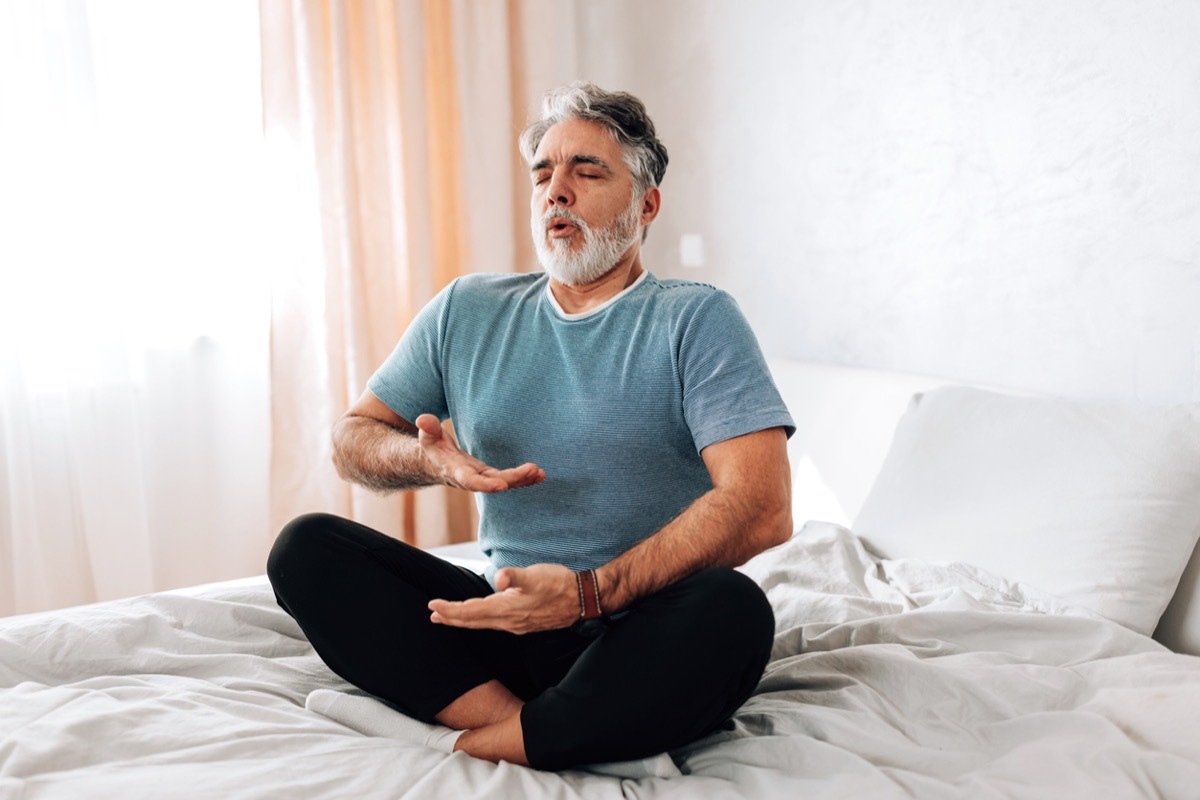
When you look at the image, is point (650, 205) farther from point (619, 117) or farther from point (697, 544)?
point (697, 544)

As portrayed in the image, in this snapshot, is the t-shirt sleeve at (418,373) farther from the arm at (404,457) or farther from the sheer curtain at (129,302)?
the sheer curtain at (129,302)

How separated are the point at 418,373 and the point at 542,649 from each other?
534mm

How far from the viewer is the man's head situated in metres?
1.65

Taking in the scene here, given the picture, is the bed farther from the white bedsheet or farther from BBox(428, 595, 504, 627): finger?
BBox(428, 595, 504, 627): finger

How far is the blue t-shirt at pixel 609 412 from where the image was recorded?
1.46 m

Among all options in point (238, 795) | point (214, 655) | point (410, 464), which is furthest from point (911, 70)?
point (238, 795)

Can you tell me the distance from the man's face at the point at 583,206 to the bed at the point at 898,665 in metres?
0.60

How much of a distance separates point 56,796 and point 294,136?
2079 millimetres

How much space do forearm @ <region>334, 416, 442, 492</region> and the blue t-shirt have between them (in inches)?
4.2

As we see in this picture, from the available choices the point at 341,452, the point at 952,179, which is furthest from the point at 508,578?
the point at 952,179

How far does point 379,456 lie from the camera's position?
160 cm

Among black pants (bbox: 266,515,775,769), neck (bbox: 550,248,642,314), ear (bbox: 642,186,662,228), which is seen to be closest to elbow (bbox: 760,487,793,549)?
black pants (bbox: 266,515,775,769)

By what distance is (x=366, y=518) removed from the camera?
116 inches

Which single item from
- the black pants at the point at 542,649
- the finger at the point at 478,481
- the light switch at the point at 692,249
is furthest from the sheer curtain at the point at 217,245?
the finger at the point at 478,481
